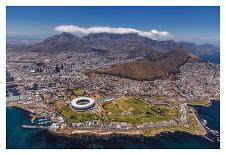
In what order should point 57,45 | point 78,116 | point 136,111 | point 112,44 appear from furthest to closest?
point 112,44 < point 57,45 < point 136,111 < point 78,116

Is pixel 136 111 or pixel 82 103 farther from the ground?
pixel 82 103

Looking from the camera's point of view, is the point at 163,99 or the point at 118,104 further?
the point at 163,99

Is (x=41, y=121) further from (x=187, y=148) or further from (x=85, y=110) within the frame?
(x=187, y=148)

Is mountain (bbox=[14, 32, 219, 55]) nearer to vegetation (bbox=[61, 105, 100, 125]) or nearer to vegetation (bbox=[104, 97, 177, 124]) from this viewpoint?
vegetation (bbox=[104, 97, 177, 124])

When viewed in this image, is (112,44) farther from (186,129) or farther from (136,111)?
(186,129)

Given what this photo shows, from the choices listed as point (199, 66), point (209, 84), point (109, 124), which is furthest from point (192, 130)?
point (199, 66)

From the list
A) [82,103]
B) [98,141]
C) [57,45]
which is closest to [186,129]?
[98,141]
